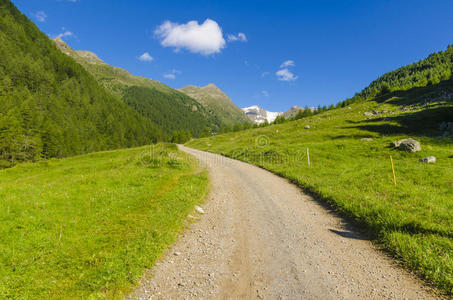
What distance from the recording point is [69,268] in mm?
5770

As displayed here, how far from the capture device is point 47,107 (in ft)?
416

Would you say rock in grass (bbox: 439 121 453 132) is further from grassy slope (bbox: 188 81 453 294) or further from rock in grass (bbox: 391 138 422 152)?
rock in grass (bbox: 391 138 422 152)

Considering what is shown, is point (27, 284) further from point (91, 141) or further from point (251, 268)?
point (91, 141)

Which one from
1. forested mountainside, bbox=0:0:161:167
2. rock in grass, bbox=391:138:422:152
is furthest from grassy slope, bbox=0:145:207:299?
forested mountainside, bbox=0:0:161:167

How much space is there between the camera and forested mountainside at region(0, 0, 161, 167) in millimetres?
64812

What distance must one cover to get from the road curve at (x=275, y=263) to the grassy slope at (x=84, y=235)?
0.96 meters

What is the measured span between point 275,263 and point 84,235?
7.22 meters

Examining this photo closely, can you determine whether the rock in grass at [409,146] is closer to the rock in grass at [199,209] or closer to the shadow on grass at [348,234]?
the shadow on grass at [348,234]

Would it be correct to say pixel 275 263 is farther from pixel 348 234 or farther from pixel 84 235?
pixel 84 235

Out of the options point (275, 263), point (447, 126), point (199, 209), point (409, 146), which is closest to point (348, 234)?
point (275, 263)

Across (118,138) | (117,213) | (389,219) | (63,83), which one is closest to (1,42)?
(63,83)

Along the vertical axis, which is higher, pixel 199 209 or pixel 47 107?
pixel 47 107

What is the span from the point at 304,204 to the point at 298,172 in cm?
830

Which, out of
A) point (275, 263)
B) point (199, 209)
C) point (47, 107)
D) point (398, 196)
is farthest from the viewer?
point (47, 107)
